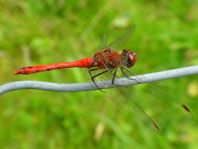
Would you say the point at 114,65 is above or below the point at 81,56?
below

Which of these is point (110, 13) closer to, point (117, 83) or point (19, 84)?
point (117, 83)

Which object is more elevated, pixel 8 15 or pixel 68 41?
pixel 8 15

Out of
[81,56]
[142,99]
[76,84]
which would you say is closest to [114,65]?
[142,99]

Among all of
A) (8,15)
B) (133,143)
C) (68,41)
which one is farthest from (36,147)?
(8,15)

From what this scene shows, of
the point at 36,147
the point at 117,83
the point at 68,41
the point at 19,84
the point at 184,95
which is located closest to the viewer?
the point at 19,84

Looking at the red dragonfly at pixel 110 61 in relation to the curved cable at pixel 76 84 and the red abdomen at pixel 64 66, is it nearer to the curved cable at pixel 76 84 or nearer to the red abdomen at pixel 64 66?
the red abdomen at pixel 64 66

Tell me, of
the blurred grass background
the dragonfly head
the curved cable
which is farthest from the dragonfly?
the blurred grass background

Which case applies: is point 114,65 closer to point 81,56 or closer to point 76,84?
point 76,84

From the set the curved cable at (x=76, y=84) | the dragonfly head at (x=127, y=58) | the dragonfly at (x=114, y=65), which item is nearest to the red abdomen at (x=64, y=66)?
the dragonfly at (x=114, y=65)
